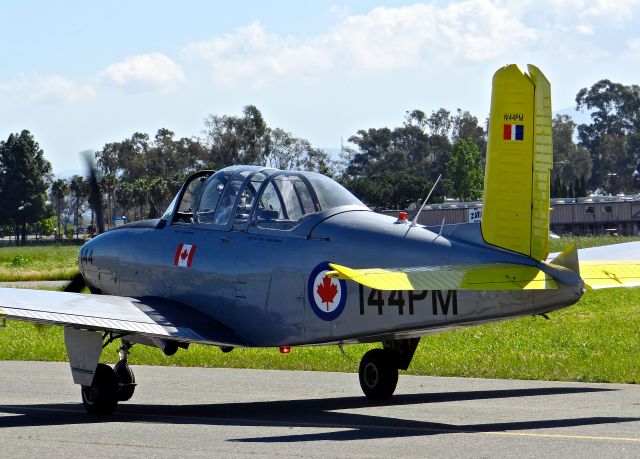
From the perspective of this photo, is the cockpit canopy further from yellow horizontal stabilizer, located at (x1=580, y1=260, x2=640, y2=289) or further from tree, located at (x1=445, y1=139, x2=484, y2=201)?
tree, located at (x1=445, y1=139, x2=484, y2=201)

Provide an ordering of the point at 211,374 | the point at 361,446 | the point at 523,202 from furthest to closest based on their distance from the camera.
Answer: the point at 211,374
the point at 523,202
the point at 361,446

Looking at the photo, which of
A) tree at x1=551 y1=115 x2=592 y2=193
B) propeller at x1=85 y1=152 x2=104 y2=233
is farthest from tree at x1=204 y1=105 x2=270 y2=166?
propeller at x1=85 y1=152 x2=104 y2=233

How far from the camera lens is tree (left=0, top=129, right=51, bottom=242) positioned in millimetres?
128688

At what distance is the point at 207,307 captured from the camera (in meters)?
14.0

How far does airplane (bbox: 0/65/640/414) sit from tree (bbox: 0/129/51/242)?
381 ft

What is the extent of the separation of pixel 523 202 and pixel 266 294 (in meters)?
3.35

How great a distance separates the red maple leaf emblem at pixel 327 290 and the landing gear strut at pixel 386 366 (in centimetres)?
178

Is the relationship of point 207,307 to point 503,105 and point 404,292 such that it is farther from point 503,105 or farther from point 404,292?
point 503,105

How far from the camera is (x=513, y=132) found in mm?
11297

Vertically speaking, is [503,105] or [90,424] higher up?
[503,105]

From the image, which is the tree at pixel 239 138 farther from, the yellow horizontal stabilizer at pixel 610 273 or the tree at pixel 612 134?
the yellow horizontal stabilizer at pixel 610 273

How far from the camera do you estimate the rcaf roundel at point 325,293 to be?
12328 mm

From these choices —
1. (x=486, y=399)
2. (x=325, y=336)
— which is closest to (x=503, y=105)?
(x=325, y=336)

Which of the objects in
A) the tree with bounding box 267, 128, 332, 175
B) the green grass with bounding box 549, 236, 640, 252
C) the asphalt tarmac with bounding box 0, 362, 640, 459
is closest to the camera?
the asphalt tarmac with bounding box 0, 362, 640, 459
